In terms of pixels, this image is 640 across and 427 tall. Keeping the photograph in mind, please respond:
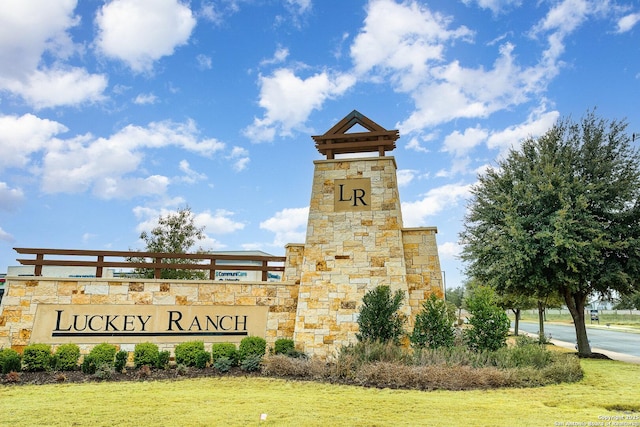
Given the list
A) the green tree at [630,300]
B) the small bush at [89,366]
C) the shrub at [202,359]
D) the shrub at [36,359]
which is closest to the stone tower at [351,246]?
the shrub at [202,359]

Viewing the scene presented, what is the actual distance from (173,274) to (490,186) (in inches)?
576

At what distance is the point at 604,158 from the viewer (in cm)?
1569

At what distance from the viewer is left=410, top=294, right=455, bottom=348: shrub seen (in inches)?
392

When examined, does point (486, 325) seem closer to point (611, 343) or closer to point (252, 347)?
point (252, 347)

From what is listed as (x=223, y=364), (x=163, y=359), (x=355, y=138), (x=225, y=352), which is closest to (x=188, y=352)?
(x=163, y=359)

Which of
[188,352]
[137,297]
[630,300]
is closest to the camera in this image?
[188,352]

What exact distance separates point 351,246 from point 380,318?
2.25m

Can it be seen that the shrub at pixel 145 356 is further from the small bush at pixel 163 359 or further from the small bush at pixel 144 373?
the small bush at pixel 144 373

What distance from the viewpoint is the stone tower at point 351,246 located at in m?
11.1

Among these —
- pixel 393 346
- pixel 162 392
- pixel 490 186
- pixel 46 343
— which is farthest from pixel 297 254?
pixel 490 186

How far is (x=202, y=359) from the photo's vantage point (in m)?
10.2

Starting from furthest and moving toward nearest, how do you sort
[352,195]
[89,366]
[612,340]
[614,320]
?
[614,320] < [612,340] < [352,195] < [89,366]

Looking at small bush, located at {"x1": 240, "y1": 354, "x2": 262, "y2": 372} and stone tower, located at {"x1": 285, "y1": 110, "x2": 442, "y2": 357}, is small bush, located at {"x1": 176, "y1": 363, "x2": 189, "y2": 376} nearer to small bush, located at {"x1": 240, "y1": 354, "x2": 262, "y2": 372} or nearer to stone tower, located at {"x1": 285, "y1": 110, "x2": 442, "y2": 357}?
small bush, located at {"x1": 240, "y1": 354, "x2": 262, "y2": 372}

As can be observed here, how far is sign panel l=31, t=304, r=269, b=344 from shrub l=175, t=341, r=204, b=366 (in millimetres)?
636
